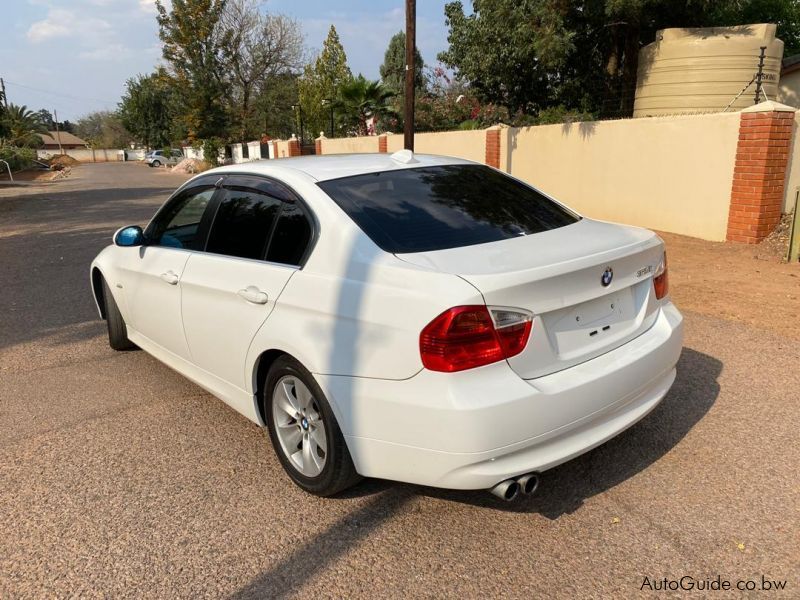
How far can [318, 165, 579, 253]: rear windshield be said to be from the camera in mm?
2908

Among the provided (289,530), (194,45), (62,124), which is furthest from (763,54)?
(62,124)

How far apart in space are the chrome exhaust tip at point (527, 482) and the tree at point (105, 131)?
10601 cm

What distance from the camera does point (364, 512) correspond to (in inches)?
117

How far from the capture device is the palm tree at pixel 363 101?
27.2m

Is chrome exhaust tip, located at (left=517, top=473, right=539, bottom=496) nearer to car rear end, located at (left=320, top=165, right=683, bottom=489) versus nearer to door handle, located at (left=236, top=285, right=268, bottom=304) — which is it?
car rear end, located at (left=320, top=165, right=683, bottom=489)

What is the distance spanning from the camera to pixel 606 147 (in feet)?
38.1

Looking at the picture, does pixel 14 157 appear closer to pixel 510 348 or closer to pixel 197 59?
pixel 197 59

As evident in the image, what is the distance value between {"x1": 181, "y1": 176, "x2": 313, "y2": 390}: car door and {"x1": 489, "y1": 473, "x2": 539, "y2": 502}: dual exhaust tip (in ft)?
4.41

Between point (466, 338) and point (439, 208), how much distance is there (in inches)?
39.5

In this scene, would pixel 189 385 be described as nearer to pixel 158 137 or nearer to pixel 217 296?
pixel 217 296

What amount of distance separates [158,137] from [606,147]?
77331 millimetres

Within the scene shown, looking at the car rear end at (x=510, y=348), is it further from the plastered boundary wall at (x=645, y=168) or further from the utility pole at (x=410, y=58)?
the utility pole at (x=410, y=58)

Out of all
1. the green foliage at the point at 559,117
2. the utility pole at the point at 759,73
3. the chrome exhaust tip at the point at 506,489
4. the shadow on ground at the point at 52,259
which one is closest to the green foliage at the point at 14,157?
the shadow on ground at the point at 52,259

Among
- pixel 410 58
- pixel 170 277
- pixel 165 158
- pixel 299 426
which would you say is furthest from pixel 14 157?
pixel 299 426
